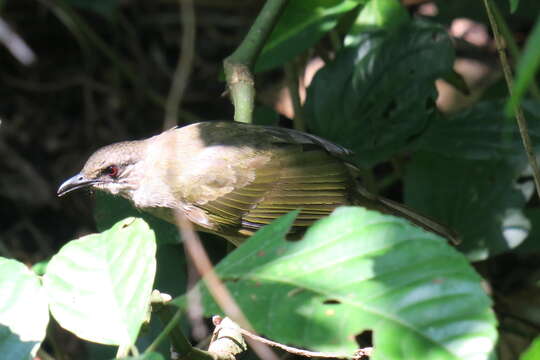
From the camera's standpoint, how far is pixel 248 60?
340 centimetres

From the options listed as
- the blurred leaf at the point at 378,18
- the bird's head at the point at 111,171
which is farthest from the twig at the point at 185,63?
the blurred leaf at the point at 378,18

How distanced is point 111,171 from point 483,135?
75.6 inches

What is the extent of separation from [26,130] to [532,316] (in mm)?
3900

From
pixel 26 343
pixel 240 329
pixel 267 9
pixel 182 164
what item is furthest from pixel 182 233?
pixel 26 343

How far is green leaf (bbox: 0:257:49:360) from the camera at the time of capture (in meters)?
1.90

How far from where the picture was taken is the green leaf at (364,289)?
1513 mm

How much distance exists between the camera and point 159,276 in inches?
138

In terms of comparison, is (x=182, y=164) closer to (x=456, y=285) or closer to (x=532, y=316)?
(x=532, y=316)

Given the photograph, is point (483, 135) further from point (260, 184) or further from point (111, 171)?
point (111, 171)

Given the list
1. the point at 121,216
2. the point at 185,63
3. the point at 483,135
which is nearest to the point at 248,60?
the point at 185,63

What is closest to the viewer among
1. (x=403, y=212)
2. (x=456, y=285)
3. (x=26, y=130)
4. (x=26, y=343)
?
(x=456, y=285)

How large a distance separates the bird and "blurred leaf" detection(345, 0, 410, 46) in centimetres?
60

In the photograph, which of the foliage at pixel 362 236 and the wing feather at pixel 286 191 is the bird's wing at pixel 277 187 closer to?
the wing feather at pixel 286 191

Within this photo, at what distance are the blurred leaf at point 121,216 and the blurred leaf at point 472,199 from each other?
127 cm
